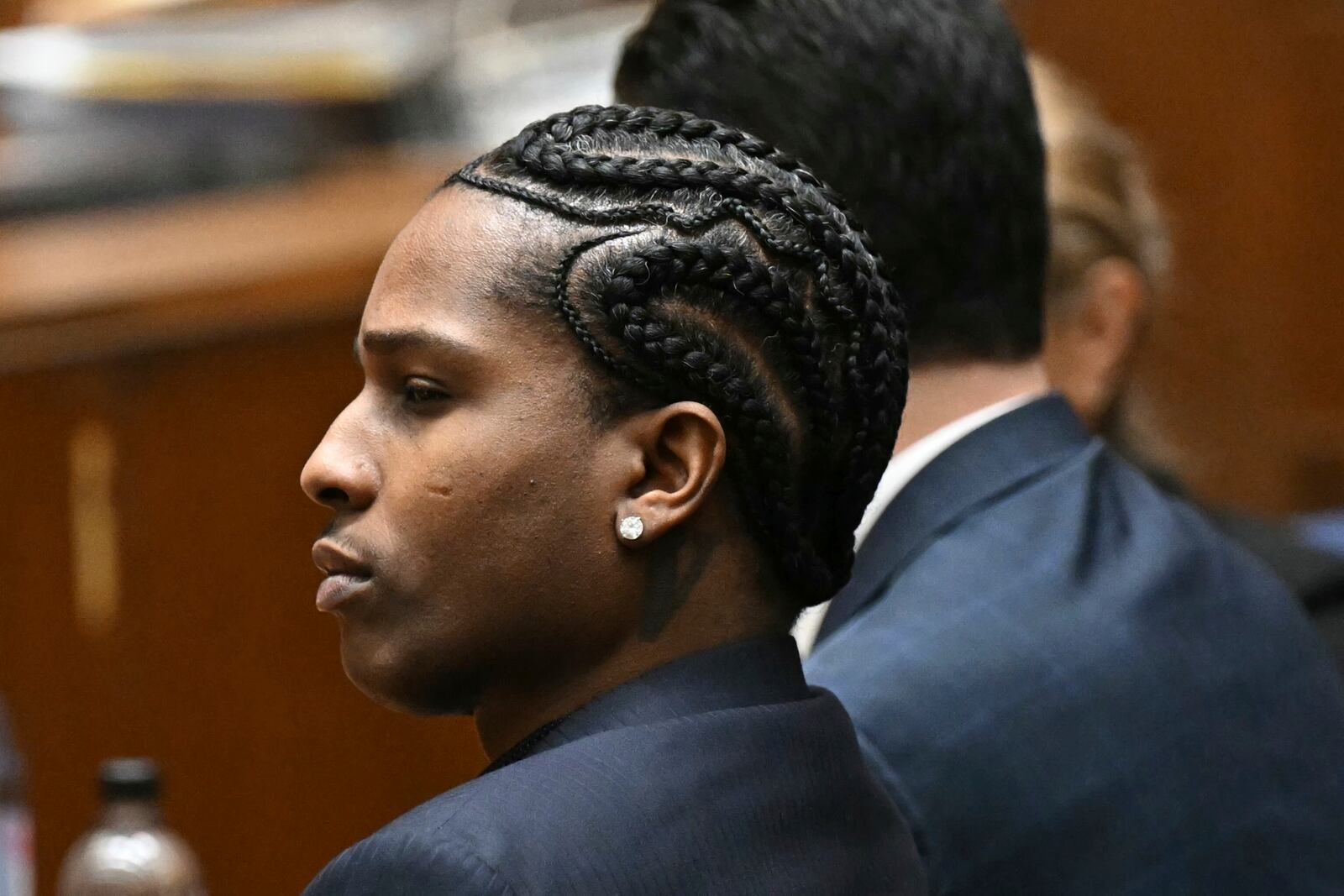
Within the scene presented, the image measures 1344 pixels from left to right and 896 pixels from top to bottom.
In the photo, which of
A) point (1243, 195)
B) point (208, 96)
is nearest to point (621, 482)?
point (208, 96)

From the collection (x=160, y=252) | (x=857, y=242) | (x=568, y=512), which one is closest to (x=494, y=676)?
(x=568, y=512)

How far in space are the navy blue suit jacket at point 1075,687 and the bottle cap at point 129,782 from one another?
0.62 m

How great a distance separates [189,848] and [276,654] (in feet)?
1.03

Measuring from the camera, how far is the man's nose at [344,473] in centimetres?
103

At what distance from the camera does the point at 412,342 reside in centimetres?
102

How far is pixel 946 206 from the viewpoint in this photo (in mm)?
1586

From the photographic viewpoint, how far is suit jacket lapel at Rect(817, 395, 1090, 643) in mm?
1493

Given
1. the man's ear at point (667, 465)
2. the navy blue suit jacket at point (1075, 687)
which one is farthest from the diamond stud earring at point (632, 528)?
the navy blue suit jacket at point (1075, 687)

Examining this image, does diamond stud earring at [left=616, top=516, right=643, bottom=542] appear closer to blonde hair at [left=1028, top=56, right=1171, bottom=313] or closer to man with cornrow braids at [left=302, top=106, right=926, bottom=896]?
man with cornrow braids at [left=302, top=106, right=926, bottom=896]

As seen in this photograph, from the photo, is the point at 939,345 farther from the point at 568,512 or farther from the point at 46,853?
the point at 46,853

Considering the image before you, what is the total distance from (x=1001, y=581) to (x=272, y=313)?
1.91 metres

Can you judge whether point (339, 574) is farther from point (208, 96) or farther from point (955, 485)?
point (208, 96)

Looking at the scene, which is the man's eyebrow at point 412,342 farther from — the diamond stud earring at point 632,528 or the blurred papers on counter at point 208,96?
the blurred papers on counter at point 208,96

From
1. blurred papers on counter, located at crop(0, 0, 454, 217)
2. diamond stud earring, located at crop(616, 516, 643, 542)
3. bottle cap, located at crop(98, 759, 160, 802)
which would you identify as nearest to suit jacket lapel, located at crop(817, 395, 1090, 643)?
diamond stud earring, located at crop(616, 516, 643, 542)
